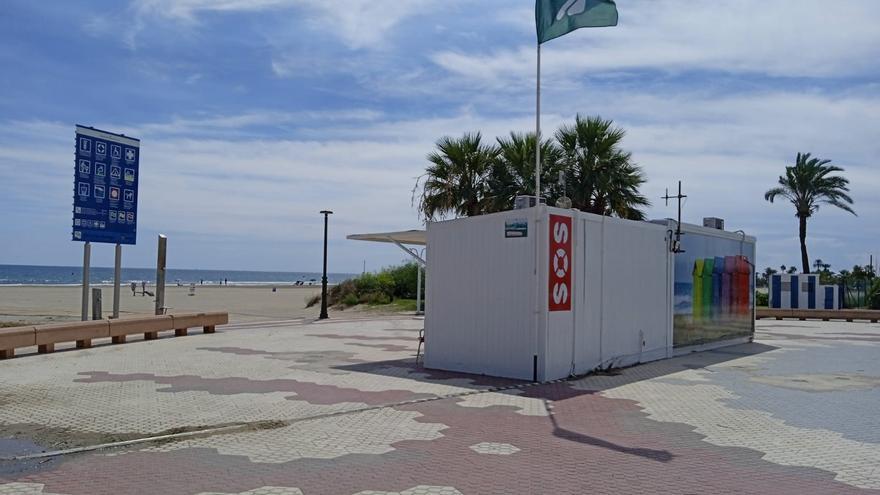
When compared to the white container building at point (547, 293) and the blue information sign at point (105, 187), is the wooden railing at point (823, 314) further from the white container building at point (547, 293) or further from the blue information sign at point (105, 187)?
the blue information sign at point (105, 187)

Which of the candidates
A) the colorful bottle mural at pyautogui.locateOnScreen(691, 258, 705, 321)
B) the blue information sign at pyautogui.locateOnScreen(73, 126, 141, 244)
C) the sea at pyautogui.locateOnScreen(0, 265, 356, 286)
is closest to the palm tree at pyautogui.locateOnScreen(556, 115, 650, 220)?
the colorful bottle mural at pyautogui.locateOnScreen(691, 258, 705, 321)

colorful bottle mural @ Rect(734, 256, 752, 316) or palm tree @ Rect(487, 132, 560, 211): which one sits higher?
palm tree @ Rect(487, 132, 560, 211)

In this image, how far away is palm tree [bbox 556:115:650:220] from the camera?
23.0 meters

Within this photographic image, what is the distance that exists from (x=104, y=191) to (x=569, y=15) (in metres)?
12.5

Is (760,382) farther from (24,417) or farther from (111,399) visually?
(24,417)

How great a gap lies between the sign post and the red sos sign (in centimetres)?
1194

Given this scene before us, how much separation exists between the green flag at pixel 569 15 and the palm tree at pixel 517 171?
1122 cm

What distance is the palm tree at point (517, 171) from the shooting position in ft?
78.3

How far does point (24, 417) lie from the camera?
8.41m

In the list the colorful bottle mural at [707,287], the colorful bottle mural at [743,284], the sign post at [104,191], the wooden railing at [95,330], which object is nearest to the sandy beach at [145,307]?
the wooden railing at [95,330]

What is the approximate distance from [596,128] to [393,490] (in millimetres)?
19363

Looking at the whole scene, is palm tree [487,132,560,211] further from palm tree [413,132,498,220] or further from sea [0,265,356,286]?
sea [0,265,356,286]

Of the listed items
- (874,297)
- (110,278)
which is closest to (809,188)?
(874,297)

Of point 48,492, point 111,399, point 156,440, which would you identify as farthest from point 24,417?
point 48,492
